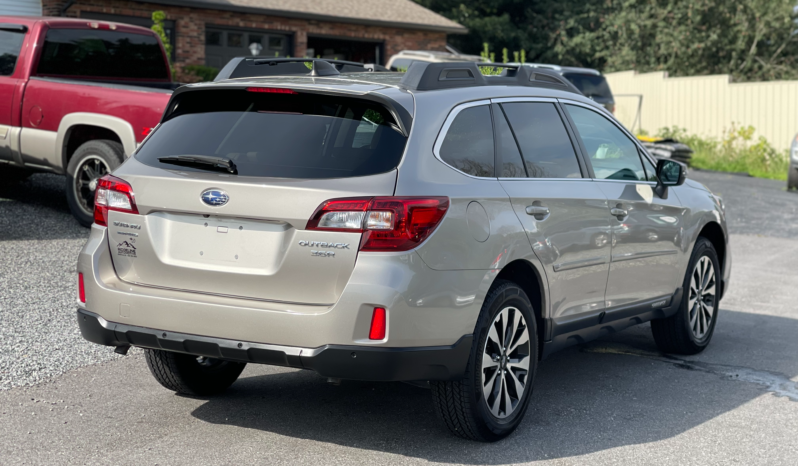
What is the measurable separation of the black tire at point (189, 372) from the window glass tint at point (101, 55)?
6667 millimetres

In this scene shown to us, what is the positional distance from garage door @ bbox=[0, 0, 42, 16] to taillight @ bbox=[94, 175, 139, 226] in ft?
Result: 58.7

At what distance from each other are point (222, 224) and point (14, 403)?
1888 millimetres

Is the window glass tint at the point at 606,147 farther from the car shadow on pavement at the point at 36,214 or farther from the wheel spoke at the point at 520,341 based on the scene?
the car shadow on pavement at the point at 36,214

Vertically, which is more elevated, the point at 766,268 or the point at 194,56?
the point at 194,56

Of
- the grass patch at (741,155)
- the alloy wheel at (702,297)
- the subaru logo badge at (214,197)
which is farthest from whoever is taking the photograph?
the grass patch at (741,155)

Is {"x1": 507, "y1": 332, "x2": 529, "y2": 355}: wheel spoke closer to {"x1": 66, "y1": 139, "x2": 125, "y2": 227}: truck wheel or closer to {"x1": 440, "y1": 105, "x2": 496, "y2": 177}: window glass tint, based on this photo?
{"x1": 440, "y1": 105, "x2": 496, "y2": 177}: window glass tint

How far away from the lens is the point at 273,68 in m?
5.67

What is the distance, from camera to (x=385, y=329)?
13.6ft

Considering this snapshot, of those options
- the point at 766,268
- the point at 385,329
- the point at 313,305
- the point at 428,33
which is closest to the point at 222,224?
the point at 313,305

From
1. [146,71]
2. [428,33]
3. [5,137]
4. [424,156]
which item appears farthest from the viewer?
[428,33]

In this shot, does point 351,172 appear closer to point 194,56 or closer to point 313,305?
point 313,305

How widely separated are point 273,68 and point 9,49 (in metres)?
6.66

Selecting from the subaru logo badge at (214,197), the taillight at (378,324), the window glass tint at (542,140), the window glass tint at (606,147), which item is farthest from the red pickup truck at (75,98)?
the taillight at (378,324)

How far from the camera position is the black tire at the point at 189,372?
5309 millimetres
